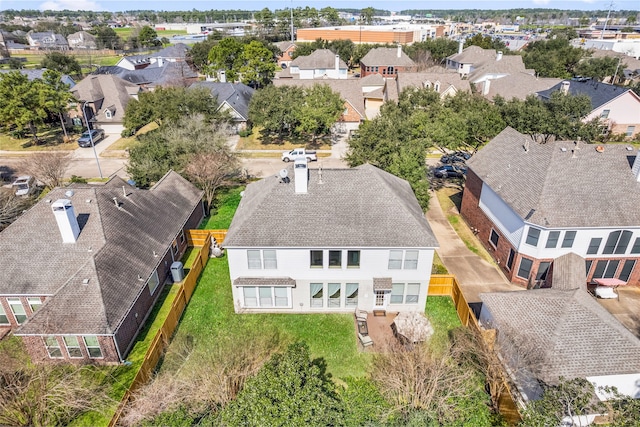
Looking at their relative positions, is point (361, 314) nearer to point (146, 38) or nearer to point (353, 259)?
point (353, 259)

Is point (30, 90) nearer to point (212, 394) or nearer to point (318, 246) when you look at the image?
point (318, 246)

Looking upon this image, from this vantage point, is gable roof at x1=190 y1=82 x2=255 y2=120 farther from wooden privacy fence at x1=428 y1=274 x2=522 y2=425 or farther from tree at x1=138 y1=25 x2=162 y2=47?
tree at x1=138 y1=25 x2=162 y2=47

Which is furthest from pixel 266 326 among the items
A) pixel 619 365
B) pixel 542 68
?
pixel 542 68

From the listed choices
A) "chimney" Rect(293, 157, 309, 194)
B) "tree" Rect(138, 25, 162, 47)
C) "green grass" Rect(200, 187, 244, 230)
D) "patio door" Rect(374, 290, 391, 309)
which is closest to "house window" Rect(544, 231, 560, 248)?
"patio door" Rect(374, 290, 391, 309)

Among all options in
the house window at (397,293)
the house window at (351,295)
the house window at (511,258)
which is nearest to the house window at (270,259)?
the house window at (351,295)

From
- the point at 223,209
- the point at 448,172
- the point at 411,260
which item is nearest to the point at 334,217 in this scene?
the point at 411,260
